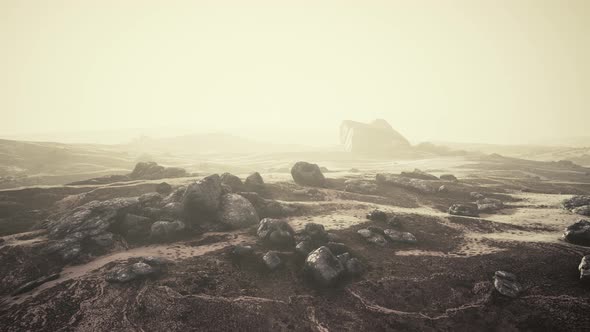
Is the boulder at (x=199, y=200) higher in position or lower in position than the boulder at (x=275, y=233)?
higher

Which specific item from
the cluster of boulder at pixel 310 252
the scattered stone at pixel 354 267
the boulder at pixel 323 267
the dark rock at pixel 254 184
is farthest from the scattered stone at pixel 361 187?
the boulder at pixel 323 267

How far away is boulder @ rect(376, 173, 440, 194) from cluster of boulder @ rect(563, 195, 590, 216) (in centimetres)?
1678

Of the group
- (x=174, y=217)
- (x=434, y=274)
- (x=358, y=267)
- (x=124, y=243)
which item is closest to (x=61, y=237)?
(x=124, y=243)

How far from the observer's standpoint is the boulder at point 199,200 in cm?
3238

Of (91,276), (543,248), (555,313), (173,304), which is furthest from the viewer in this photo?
(543,248)

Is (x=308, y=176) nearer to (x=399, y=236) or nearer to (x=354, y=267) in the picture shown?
(x=399, y=236)

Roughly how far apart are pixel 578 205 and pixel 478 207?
11436 millimetres

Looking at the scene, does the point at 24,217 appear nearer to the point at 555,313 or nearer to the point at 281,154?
the point at 555,313

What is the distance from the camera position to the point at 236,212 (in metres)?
32.8

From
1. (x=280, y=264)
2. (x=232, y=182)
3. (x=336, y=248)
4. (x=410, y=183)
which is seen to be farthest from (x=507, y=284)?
(x=232, y=182)

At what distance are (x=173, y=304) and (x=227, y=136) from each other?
186 meters

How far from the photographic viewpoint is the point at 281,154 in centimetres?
14450

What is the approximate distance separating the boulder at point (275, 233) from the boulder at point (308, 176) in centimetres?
2113

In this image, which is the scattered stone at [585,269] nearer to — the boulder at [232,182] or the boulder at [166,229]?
the boulder at [166,229]
